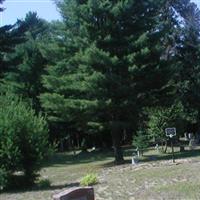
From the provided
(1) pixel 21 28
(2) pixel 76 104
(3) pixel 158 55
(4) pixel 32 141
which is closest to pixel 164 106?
(3) pixel 158 55

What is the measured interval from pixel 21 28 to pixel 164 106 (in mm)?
13103

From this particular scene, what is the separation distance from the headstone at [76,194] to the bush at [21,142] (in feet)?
40.5

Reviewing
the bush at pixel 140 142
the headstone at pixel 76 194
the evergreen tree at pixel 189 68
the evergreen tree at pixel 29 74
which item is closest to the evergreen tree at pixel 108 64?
the bush at pixel 140 142

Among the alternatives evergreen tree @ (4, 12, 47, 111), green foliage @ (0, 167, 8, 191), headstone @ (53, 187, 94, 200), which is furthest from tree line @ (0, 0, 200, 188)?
headstone @ (53, 187, 94, 200)

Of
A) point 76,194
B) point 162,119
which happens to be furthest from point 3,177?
point 162,119

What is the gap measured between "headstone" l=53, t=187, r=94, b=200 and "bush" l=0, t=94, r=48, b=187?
40.5 ft

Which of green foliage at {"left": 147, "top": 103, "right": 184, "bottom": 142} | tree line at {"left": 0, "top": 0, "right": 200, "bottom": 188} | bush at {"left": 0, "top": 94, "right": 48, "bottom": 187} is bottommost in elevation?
bush at {"left": 0, "top": 94, "right": 48, "bottom": 187}

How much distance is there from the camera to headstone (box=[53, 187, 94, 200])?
9.07 meters

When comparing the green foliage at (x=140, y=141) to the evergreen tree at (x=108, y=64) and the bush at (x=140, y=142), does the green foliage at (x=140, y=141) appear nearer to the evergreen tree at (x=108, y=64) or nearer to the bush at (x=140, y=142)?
the bush at (x=140, y=142)

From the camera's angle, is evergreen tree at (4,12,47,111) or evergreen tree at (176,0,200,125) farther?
evergreen tree at (4,12,47,111)

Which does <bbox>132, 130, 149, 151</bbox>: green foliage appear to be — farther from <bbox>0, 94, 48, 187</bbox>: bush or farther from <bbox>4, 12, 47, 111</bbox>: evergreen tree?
<bbox>0, 94, 48, 187</bbox>: bush

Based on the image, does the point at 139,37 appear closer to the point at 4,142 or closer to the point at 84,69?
the point at 84,69

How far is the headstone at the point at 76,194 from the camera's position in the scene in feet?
29.8

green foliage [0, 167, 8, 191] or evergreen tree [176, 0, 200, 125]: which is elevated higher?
evergreen tree [176, 0, 200, 125]
